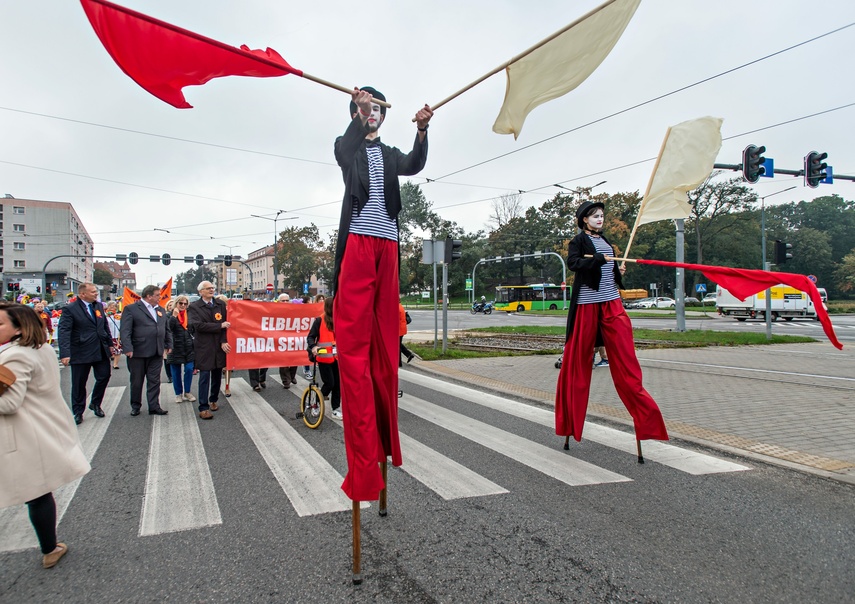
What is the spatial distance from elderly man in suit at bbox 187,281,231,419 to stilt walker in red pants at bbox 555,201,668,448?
490cm

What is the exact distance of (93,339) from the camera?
22.6 ft

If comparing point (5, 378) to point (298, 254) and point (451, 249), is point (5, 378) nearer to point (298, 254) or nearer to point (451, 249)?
point (451, 249)

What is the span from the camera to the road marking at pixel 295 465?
3635 mm

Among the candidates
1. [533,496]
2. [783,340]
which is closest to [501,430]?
[533,496]

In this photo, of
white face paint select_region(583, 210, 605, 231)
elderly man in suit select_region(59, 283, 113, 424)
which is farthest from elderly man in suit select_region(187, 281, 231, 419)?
white face paint select_region(583, 210, 605, 231)

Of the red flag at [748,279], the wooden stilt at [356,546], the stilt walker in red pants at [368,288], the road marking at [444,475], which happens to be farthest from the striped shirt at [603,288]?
the wooden stilt at [356,546]

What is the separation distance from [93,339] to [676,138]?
7.40 m

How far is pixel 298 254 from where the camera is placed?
56500 millimetres

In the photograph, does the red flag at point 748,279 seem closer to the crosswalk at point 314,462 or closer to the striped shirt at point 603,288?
the striped shirt at point 603,288

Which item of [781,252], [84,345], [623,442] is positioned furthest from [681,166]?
[781,252]

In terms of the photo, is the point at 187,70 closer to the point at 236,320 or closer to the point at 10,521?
the point at 10,521

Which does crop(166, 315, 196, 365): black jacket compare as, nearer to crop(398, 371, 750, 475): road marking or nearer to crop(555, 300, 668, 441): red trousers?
crop(398, 371, 750, 475): road marking

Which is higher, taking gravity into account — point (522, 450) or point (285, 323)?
point (285, 323)

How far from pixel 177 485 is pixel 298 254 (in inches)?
2138
